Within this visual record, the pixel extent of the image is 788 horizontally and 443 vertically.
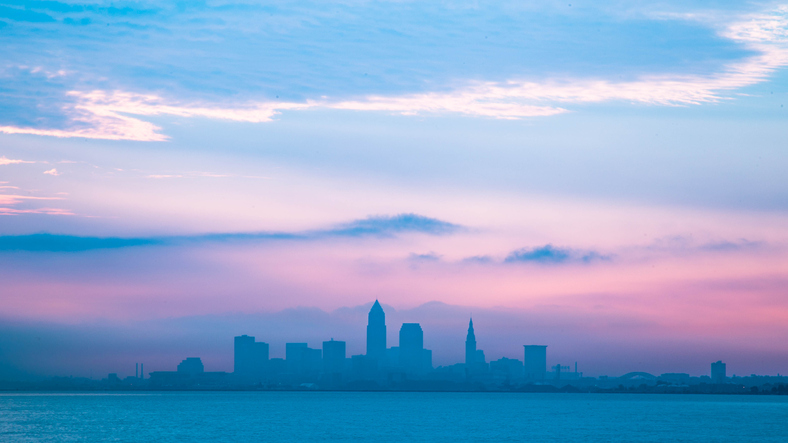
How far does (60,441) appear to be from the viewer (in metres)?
98.6

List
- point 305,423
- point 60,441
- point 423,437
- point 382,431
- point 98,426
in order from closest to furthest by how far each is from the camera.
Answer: point 60,441
point 423,437
point 382,431
point 98,426
point 305,423

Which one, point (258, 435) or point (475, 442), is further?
point (258, 435)

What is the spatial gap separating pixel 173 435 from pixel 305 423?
108 ft

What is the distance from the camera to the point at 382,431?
116938 millimetres

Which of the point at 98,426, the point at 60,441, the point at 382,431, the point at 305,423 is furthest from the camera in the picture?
the point at 305,423

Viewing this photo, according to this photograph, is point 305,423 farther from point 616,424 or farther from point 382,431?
point 616,424

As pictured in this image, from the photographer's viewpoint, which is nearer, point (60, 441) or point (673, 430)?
point (60, 441)

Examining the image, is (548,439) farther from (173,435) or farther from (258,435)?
(173,435)

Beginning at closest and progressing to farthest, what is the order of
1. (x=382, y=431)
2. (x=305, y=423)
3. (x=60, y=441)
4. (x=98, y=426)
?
1. (x=60, y=441)
2. (x=382, y=431)
3. (x=98, y=426)
4. (x=305, y=423)

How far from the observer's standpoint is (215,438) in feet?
339

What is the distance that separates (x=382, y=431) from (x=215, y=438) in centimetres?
2590

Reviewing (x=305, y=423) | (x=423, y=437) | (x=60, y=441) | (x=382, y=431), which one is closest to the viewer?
(x=60, y=441)

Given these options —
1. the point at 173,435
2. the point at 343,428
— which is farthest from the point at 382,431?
the point at 173,435

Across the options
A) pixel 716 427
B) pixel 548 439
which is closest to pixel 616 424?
pixel 716 427
